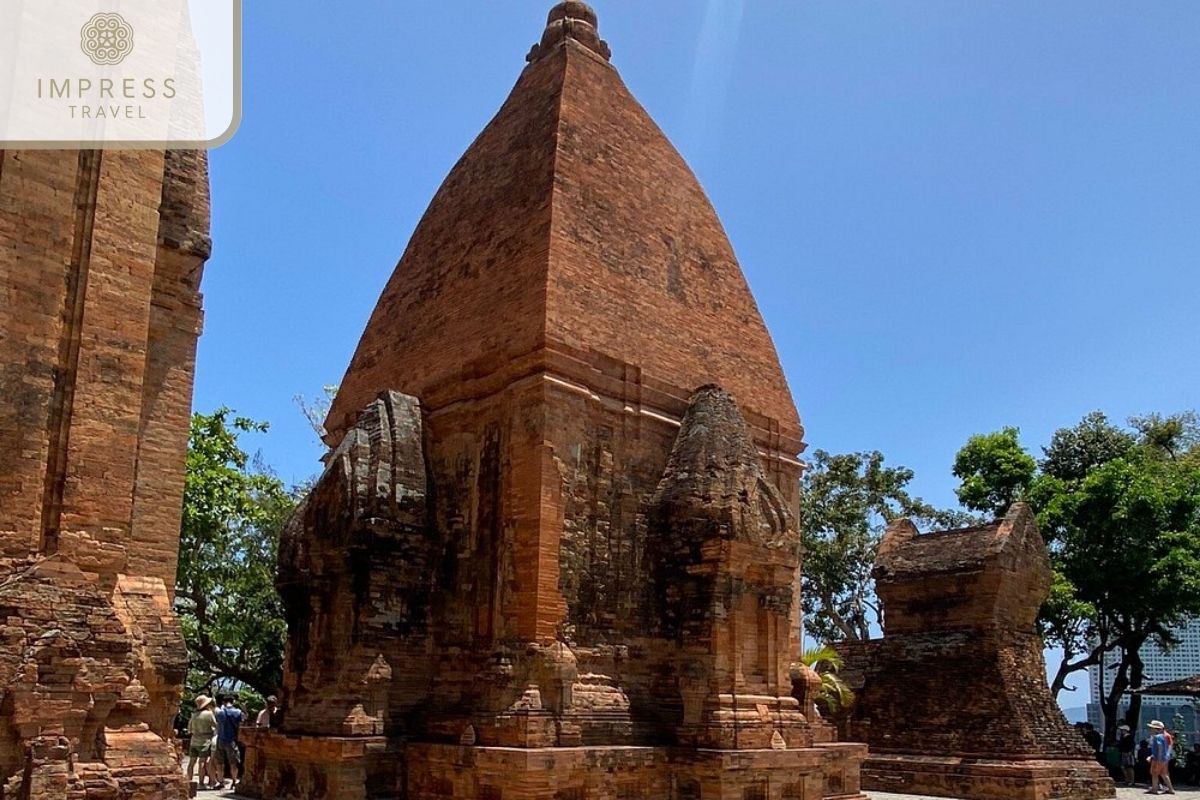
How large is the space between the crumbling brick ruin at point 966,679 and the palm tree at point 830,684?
0.65 m

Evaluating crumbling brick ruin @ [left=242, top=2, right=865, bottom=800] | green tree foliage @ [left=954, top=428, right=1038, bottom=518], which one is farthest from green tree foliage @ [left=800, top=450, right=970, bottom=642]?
crumbling brick ruin @ [left=242, top=2, right=865, bottom=800]

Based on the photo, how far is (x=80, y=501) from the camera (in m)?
7.80

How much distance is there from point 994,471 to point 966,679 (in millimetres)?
10075

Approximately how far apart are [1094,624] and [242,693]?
20.7 meters

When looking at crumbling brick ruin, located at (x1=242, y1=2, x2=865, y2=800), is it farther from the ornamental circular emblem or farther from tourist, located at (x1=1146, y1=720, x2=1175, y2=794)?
tourist, located at (x1=1146, y1=720, x2=1175, y2=794)

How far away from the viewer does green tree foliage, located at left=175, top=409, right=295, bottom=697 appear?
20.7m

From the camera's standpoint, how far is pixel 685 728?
11.7 m

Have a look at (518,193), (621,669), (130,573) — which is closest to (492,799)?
(621,669)

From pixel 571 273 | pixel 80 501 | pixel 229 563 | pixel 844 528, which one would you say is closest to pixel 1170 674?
pixel 844 528

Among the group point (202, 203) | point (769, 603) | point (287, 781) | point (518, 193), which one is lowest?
point (287, 781)

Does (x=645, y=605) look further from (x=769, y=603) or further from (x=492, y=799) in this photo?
(x=492, y=799)

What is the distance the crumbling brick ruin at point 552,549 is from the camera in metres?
11.2

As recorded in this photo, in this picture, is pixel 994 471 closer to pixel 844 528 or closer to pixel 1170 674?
pixel 844 528

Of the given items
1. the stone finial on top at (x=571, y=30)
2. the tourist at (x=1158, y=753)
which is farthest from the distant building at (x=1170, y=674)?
the stone finial on top at (x=571, y=30)
